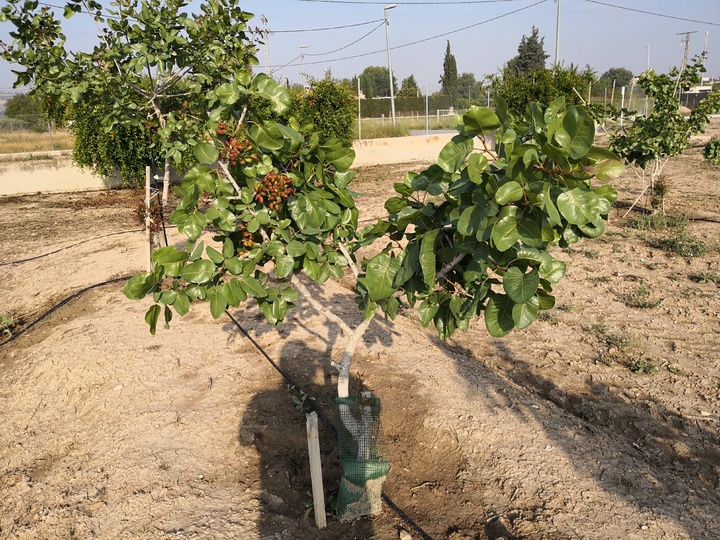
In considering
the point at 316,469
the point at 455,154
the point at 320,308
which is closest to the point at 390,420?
the point at 316,469

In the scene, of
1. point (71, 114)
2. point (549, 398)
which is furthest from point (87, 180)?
point (549, 398)

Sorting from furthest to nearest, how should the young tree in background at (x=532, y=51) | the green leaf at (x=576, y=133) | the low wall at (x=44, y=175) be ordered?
the young tree in background at (x=532, y=51) < the low wall at (x=44, y=175) < the green leaf at (x=576, y=133)

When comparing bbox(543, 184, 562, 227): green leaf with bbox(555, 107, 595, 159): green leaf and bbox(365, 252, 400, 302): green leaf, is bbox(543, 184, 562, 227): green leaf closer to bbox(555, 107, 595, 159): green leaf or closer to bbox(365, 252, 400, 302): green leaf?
bbox(555, 107, 595, 159): green leaf

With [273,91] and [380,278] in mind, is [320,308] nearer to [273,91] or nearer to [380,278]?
[380,278]

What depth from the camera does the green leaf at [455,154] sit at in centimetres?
190

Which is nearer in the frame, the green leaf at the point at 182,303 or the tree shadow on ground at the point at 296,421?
the green leaf at the point at 182,303

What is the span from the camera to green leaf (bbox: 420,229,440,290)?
6.73ft

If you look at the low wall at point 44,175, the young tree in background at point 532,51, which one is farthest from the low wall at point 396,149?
the young tree in background at point 532,51

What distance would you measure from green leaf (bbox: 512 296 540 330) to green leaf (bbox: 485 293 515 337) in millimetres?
108

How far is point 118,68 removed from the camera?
14.2 ft

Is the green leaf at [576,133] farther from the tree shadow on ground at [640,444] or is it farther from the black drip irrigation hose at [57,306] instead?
the black drip irrigation hose at [57,306]

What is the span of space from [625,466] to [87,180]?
14.3 m

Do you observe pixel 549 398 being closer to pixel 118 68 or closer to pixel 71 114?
pixel 118 68

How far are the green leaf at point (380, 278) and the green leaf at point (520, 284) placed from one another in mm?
513
